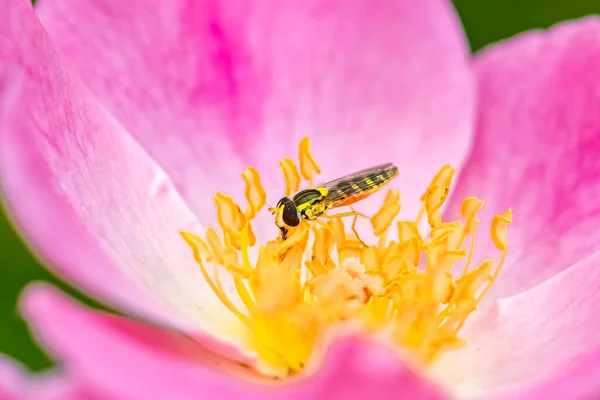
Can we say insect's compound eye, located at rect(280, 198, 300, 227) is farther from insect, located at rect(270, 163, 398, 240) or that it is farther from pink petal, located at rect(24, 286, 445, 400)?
pink petal, located at rect(24, 286, 445, 400)

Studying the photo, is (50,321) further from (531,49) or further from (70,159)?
(531,49)

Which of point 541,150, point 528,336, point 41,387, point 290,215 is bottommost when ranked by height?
point 41,387

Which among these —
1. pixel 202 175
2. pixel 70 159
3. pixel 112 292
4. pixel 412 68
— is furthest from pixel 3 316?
pixel 112 292

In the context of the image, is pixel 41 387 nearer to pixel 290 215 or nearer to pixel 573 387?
pixel 573 387

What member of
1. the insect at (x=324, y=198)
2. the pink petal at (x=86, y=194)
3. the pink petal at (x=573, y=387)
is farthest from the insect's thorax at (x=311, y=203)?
the pink petal at (x=573, y=387)

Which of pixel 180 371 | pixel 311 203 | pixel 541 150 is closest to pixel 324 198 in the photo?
pixel 311 203

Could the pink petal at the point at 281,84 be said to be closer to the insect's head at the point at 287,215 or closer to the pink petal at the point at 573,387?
the insect's head at the point at 287,215
